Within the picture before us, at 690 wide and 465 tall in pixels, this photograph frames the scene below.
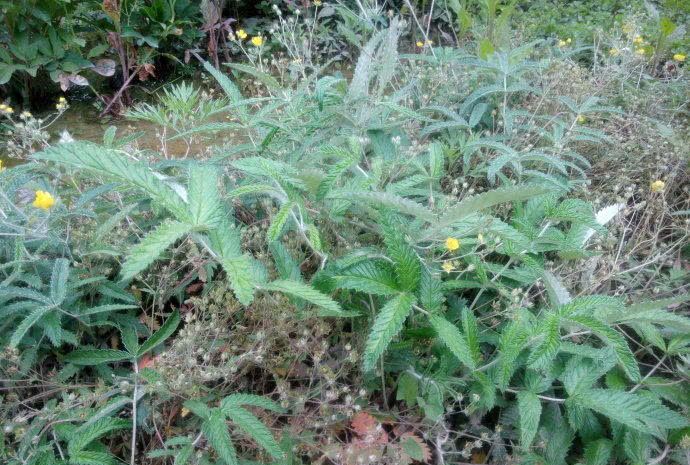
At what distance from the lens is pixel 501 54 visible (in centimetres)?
222

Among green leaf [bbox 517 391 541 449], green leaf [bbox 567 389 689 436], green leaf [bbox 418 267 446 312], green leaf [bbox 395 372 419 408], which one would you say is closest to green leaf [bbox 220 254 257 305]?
green leaf [bbox 418 267 446 312]

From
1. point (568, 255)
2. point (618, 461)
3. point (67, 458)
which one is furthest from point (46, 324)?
point (618, 461)

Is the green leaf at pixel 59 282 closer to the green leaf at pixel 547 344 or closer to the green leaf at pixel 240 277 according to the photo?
the green leaf at pixel 240 277

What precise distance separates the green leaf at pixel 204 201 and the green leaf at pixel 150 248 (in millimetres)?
37

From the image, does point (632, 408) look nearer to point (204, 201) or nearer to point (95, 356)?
point (204, 201)

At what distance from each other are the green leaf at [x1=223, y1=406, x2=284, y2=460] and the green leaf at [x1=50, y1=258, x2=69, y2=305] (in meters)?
0.53

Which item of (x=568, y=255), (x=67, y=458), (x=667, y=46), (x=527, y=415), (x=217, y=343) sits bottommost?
(x=67, y=458)

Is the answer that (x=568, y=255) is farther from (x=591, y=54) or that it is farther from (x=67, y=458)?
(x=591, y=54)

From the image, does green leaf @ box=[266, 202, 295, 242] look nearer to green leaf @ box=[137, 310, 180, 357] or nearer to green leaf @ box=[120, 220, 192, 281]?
green leaf @ box=[120, 220, 192, 281]

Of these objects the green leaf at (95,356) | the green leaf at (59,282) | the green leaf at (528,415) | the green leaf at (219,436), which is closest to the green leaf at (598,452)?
the green leaf at (528,415)

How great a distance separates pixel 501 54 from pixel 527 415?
1.51 metres

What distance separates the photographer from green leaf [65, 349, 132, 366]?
58.3 inches

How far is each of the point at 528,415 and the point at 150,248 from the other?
984mm

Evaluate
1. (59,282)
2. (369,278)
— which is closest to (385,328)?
(369,278)
